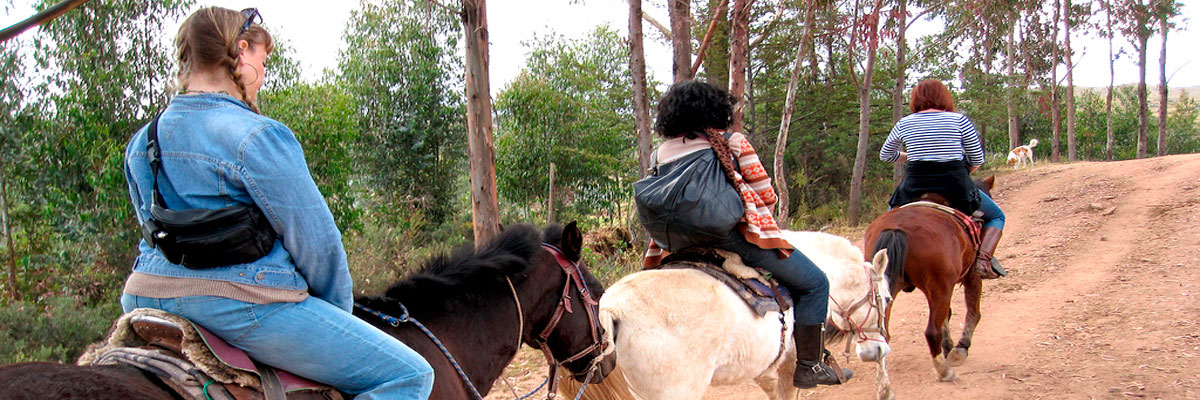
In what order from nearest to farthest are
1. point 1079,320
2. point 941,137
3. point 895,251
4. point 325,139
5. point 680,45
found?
point 895,251 → point 941,137 → point 1079,320 → point 680,45 → point 325,139

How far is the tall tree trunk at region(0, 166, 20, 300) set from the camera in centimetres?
672

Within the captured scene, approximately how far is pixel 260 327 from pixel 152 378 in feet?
0.88

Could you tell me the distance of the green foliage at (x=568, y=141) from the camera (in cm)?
→ 1552

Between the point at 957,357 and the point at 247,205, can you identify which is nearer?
the point at 247,205

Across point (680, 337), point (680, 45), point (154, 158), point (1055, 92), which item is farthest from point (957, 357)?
point (1055, 92)

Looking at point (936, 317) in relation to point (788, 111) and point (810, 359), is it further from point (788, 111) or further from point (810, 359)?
point (788, 111)

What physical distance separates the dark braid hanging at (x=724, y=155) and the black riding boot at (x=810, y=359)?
1081 millimetres

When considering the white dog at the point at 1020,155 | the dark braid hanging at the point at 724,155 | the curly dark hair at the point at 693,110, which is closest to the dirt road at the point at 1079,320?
the dark braid hanging at the point at 724,155

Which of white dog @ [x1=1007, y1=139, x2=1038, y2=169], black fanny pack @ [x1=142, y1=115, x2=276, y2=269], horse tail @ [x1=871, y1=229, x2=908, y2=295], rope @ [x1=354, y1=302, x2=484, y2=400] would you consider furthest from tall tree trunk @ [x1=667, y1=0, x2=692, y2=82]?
white dog @ [x1=1007, y1=139, x2=1038, y2=169]

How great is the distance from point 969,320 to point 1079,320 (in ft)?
5.63

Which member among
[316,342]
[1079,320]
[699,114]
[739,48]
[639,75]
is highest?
[739,48]

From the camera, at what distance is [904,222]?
16.8ft

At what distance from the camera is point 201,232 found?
1.61 m

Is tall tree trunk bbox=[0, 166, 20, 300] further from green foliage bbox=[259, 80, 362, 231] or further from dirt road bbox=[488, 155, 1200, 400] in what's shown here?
dirt road bbox=[488, 155, 1200, 400]
